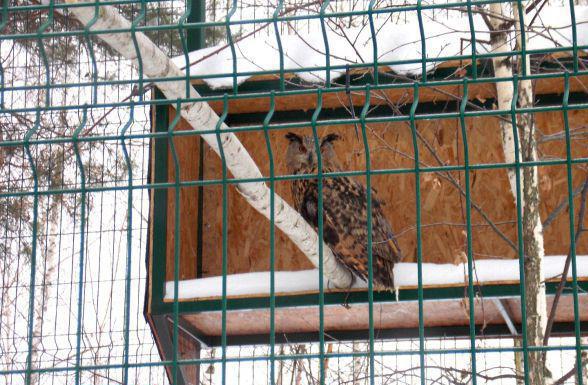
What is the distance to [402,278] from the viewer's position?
736 cm

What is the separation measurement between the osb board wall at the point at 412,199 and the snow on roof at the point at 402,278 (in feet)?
2.54

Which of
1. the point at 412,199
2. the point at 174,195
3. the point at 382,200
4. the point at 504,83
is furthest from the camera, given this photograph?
the point at 412,199

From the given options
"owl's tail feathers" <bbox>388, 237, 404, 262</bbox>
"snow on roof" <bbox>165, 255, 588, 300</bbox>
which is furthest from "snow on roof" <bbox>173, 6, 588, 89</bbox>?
"snow on roof" <bbox>165, 255, 588, 300</bbox>

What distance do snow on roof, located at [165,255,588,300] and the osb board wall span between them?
78 centimetres

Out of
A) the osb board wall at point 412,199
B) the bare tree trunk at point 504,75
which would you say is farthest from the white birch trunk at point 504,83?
the osb board wall at point 412,199

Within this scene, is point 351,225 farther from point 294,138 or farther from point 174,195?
point 174,195

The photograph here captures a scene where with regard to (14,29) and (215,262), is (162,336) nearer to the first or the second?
(215,262)

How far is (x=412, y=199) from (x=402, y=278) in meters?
1.41

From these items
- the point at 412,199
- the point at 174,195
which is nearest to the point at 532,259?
the point at 412,199

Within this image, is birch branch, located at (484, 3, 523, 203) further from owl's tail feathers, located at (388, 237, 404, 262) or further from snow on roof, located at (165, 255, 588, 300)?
owl's tail feathers, located at (388, 237, 404, 262)

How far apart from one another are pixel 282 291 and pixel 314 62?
164 centimetres

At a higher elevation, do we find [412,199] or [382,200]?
[412,199]

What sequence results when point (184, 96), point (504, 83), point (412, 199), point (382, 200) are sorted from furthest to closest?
1. point (412, 199)
2. point (382, 200)
3. point (504, 83)
4. point (184, 96)

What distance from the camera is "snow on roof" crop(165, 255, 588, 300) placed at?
709 centimetres
